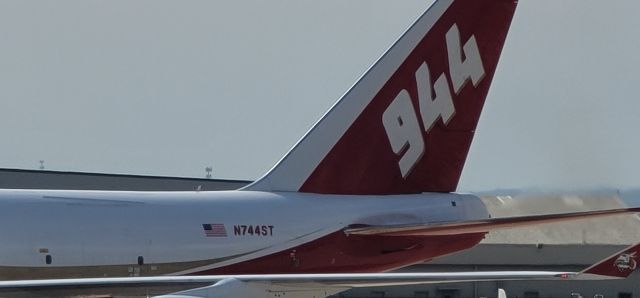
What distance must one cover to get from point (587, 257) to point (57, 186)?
13.1 meters

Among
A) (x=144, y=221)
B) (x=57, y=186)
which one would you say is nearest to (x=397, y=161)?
(x=144, y=221)

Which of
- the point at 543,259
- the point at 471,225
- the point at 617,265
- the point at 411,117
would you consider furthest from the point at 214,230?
the point at 543,259

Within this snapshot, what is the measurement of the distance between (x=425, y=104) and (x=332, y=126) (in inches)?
61.1

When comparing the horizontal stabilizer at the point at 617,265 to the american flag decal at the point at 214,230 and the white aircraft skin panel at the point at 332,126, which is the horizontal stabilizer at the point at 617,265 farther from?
the white aircraft skin panel at the point at 332,126

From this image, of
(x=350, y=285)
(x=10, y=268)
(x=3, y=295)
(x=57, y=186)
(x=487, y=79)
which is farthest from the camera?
(x=57, y=186)

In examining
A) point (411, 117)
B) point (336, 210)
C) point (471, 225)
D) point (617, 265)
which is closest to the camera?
point (617, 265)

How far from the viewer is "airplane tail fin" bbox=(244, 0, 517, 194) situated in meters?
20.5

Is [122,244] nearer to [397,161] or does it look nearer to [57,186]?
[397,161]

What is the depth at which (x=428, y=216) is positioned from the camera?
20.5 m

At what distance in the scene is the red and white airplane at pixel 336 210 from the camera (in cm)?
1708

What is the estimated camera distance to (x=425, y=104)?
69.2ft

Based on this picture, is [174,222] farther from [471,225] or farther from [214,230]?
[471,225]

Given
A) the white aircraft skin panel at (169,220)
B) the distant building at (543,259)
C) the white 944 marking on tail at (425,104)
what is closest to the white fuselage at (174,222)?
the white aircraft skin panel at (169,220)

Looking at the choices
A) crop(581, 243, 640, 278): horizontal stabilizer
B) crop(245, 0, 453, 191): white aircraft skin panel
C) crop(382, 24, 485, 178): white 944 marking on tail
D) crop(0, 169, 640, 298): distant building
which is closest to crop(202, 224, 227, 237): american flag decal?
crop(245, 0, 453, 191): white aircraft skin panel
